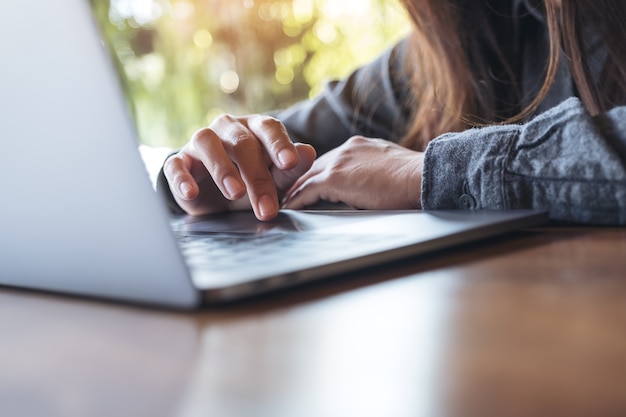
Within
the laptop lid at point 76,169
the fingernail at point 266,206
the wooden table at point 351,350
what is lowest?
the fingernail at point 266,206

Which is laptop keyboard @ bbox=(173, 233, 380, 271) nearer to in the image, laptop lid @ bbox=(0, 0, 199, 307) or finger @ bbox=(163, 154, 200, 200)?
laptop lid @ bbox=(0, 0, 199, 307)

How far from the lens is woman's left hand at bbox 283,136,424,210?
70cm

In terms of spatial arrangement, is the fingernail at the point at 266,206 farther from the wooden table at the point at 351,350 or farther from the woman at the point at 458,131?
the wooden table at the point at 351,350

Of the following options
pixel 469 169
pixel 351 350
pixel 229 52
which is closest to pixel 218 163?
pixel 469 169

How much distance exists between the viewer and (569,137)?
21.8 inches

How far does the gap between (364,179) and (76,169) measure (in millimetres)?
A: 437

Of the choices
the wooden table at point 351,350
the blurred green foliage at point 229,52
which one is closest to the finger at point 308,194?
the wooden table at point 351,350

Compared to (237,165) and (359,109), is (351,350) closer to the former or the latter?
(237,165)

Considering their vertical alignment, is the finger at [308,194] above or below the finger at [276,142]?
below

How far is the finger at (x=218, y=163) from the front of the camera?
0.71 metres

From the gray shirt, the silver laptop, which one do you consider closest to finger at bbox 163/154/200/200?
the gray shirt

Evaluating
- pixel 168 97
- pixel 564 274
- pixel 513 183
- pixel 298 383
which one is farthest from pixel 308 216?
pixel 168 97

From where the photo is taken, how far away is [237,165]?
78 centimetres

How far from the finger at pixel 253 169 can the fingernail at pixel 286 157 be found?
2cm
